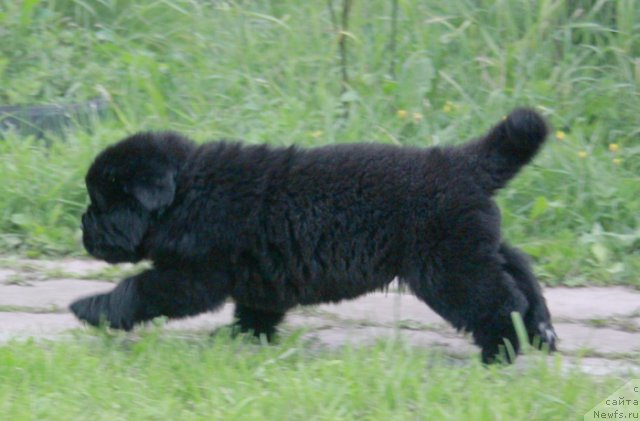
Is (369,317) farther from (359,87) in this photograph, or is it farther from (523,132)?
(359,87)

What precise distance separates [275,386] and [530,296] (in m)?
1.27

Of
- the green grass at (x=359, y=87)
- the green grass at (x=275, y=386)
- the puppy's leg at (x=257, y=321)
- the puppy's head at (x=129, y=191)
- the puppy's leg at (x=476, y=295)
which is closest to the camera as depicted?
the green grass at (x=275, y=386)

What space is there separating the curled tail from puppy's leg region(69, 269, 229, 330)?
1.13 m

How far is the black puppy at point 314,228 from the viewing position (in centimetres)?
404

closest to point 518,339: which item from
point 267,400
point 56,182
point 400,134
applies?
point 267,400

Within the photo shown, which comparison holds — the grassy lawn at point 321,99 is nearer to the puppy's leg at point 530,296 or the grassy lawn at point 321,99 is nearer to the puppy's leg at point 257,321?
the puppy's leg at point 257,321

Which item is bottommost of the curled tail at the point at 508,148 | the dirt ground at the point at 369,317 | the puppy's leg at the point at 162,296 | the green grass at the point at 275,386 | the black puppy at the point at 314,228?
the dirt ground at the point at 369,317

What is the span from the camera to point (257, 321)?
4445mm

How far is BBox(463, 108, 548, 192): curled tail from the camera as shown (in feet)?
13.4

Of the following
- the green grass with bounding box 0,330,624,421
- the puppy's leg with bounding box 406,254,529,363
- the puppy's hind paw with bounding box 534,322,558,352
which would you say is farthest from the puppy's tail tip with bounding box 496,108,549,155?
A: the green grass with bounding box 0,330,624,421

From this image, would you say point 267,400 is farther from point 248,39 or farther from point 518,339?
point 248,39

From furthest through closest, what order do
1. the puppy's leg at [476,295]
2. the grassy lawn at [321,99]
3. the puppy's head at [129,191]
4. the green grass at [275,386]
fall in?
the puppy's head at [129,191] → the grassy lawn at [321,99] → the puppy's leg at [476,295] → the green grass at [275,386]

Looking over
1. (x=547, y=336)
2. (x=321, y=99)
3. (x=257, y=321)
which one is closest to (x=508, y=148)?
(x=547, y=336)

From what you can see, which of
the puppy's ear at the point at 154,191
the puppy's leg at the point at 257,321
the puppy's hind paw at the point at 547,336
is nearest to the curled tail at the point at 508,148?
the puppy's hind paw at the point at 547,336
